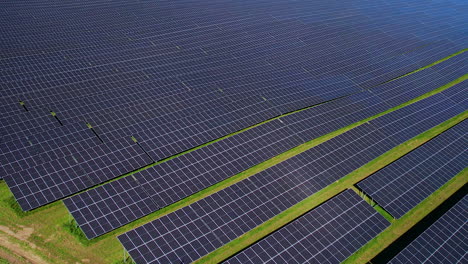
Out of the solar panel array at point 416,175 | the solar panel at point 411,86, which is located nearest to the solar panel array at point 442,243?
the solar panel array at point 416,175

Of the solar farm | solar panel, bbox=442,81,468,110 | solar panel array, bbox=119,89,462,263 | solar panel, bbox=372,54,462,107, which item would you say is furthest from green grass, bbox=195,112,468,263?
solar panel, bbox=442,81,468,110

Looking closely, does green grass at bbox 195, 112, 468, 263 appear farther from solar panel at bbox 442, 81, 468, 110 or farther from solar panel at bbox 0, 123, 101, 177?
solar panel at bbox 0, 123, 101, 177

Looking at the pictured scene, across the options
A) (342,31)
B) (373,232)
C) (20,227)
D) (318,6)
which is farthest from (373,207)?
(318,6)

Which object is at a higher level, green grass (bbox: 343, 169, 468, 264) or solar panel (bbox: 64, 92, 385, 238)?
solar panel (bbox: 64, 92, 385, 238)

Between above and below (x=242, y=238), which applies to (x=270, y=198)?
→ above

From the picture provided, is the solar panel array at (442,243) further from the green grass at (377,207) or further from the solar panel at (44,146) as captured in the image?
the solar panel at (44,146)

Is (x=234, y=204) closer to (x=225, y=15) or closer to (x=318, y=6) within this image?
(x=225, y=15)
